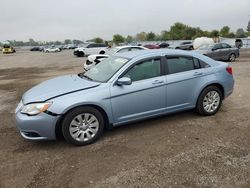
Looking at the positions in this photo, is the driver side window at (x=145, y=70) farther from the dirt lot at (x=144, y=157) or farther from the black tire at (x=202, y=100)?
the black tire at (x=202, y=100)

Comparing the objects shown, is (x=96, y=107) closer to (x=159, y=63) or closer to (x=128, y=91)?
(x=128, y=91)

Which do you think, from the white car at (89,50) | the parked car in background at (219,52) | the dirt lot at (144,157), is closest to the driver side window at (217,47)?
the parked car in background at (219,52)

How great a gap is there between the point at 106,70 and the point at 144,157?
1972 mm

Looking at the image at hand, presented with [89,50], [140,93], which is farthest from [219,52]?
[89,50]

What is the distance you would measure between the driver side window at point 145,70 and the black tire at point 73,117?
0.91m

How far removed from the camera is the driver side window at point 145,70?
4.68 meters

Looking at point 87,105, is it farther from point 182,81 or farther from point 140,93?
point 182,81

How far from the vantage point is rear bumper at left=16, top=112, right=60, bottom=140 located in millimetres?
4023

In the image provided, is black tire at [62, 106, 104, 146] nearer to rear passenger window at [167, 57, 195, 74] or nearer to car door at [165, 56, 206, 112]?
car door at [165, 56, 206, 112]

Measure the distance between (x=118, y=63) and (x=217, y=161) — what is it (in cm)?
252

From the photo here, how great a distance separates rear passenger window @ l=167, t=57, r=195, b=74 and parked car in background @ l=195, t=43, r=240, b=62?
39.1 ft

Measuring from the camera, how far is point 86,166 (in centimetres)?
364

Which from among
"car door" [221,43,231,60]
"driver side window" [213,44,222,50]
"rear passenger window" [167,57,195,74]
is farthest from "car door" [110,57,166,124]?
"car door" [221,43,231,60]

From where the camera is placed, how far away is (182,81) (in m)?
5.03
